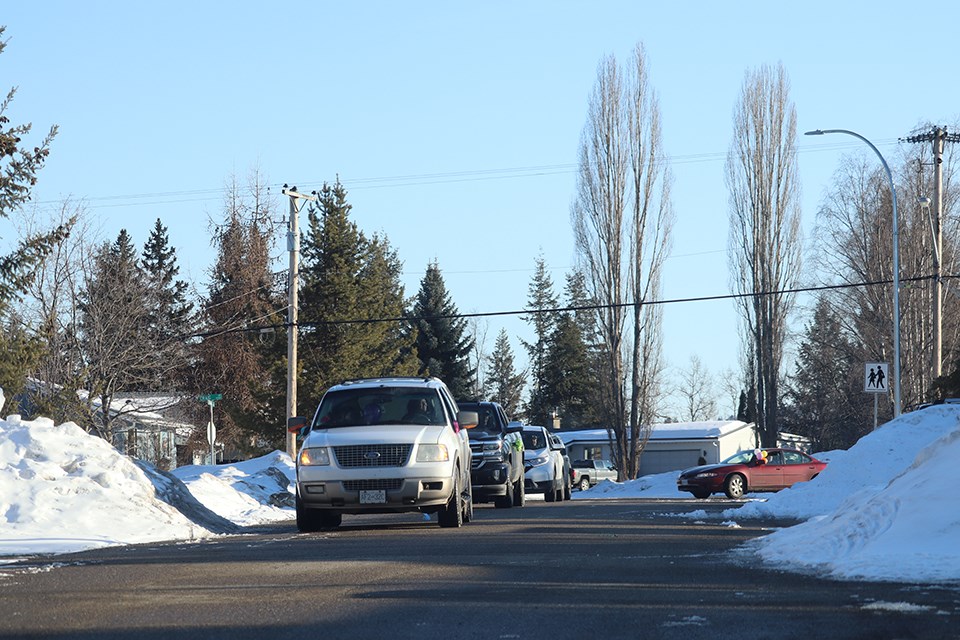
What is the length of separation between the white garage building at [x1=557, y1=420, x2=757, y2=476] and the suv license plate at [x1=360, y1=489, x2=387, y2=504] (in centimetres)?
7008

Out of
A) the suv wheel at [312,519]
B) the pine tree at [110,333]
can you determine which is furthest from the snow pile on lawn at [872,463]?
the pine tree at [110,333]

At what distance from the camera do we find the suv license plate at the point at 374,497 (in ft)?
56.6

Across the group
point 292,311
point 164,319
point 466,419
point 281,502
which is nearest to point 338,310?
point 164,319

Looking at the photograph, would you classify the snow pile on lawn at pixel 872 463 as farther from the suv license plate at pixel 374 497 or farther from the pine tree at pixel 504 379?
the pine tree at pixel 504 379

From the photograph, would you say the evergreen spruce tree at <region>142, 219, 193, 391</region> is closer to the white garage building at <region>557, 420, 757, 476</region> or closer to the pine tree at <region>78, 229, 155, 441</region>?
the pine tree at <region>78, 229, 155, 441</region>

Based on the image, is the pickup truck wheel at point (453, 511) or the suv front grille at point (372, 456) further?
the pickup truck wheel at point (453, 511)

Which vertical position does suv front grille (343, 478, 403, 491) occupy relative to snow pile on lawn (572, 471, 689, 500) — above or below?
above

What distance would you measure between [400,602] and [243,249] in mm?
64741

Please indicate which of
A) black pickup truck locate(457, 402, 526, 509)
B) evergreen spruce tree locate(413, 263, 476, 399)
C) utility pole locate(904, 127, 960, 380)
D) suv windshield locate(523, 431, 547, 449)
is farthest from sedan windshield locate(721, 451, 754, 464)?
evergreen spruce tree locate(413, 263, 476, 399)

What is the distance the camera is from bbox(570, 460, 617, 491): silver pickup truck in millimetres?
65000

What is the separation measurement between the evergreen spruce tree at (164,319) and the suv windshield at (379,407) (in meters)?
26.7

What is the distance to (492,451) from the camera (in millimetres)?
25531

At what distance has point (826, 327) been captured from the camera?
86188 millimetres

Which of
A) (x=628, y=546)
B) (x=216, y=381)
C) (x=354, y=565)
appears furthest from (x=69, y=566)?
(x=216, y=381)
